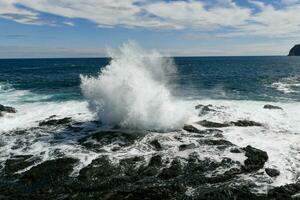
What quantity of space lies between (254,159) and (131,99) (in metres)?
10.4

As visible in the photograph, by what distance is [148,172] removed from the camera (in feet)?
54.1

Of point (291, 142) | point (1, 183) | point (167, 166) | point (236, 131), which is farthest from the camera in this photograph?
point (236, 131)

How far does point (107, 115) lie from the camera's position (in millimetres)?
24891

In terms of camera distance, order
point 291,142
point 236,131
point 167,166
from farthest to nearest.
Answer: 1. point 236,131
2. point 291,142
3. point 167,166

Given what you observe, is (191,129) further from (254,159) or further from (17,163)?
(17,163)

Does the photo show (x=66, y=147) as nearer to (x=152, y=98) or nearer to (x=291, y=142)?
(x=152, y=98)

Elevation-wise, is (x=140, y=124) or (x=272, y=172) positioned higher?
(x=140, y=124)

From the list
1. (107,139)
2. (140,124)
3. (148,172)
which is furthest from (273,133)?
(107,139)

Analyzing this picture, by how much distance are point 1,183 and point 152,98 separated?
39.7ft

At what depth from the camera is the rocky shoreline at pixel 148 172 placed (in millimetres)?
14555

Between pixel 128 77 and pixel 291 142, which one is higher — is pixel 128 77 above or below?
above

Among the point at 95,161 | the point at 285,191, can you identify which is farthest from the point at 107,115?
the point at 285,191

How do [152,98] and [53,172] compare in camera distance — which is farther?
[152,98]

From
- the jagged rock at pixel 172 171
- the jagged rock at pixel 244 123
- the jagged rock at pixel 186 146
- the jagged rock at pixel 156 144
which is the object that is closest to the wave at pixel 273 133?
the jagged rock at pixel 244 123
